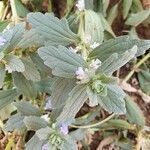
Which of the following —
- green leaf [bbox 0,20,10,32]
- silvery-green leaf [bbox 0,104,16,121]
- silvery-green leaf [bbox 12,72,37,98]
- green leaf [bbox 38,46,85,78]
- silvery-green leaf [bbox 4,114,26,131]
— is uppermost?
green leaf [bbox 38,46,85,78]

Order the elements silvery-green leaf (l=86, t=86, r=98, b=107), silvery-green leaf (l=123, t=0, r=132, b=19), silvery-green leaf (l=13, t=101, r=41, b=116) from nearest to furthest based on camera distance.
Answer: silvery-green leaf (l=86, t=86, r=98, b=107)
silvery-green leaf (l=13, t=101, r=41, b=116)
silvery-green leaf (l=123, t=0, r=132, b=19)

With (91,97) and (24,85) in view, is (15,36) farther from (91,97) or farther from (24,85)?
(91,97)

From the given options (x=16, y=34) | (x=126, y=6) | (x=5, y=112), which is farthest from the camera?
(x=126, y=6)

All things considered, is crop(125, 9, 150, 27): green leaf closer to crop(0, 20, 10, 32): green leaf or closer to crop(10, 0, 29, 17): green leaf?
crop(10, 0, 29, 17): green leaf

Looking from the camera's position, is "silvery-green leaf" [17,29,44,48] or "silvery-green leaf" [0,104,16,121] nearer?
"silvery-green leaf" [17,29,44,48]

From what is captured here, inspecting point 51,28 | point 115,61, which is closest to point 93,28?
point 51,28

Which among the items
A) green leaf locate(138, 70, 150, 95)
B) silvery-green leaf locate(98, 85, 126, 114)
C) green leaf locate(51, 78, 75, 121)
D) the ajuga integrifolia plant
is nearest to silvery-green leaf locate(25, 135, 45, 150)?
the ajuga integrifolia plant
